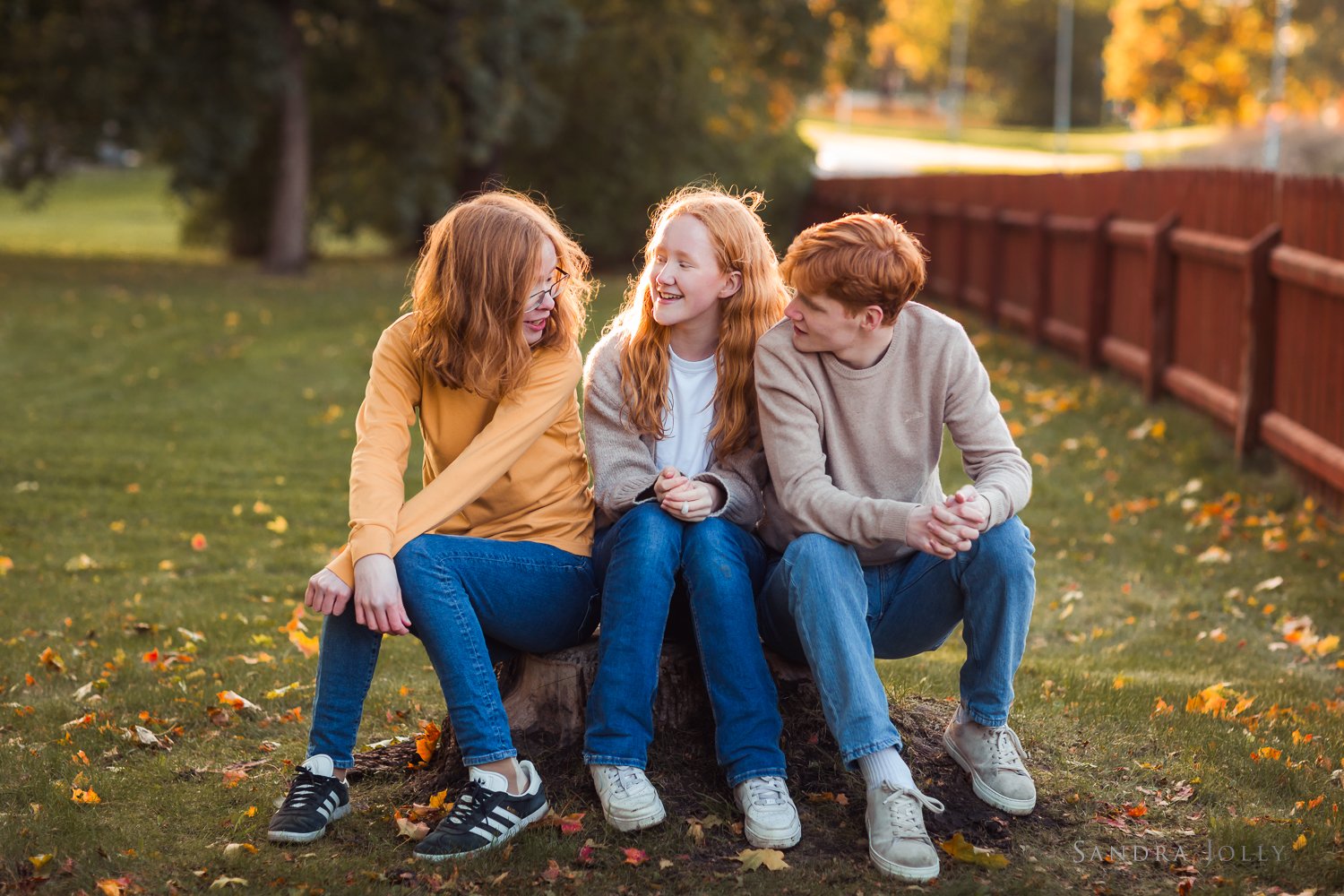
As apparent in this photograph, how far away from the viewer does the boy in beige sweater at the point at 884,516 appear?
3232 millimetres

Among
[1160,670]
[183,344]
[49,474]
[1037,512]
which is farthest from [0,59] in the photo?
[1160,670]

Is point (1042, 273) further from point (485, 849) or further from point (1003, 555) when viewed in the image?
point (485, 849)

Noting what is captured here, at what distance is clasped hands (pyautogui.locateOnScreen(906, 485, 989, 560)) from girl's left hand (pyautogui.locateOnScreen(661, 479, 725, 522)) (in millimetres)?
484

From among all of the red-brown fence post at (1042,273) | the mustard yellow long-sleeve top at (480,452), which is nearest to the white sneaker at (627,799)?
the mustard yellow long-sleeve top at (480,452)

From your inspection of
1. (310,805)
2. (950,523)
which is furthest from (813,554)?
(310,805)

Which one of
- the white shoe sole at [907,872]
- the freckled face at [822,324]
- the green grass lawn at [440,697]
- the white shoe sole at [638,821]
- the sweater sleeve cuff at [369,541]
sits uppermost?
the freckled face at [822,324]

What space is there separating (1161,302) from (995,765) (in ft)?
20.9

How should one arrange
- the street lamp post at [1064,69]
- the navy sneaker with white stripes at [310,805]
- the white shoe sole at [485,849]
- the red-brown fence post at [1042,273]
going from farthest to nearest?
the street lamp post at [1064,69] < the red-brown fence post at [1042,273] < the navy sneaker with white stripes at [310,805] < the white shoe sole at [485,849]

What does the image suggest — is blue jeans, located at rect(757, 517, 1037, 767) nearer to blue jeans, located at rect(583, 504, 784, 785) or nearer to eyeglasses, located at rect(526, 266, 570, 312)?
blue jeans, located at rect(583, 504, 784, 785)

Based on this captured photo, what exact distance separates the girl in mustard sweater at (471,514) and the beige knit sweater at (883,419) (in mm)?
548

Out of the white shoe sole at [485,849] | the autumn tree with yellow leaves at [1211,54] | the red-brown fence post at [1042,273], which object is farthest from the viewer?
the autumn tree with yellow leaves at [1211,54]

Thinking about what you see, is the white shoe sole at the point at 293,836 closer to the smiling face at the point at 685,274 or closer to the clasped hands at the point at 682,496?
the clasped hands at the point at 682,496

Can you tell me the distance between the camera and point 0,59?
54.0 ft

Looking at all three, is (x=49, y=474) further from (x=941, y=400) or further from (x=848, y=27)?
(x=848, y=27)
